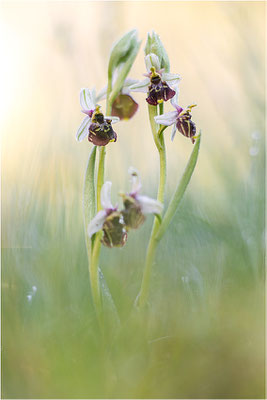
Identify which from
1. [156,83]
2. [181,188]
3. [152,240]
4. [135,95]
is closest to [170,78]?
[156,83]

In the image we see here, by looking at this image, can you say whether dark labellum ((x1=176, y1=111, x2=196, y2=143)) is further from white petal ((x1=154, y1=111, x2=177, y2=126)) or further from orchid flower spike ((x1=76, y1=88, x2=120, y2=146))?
orchid flower spike ((x1=76, y1=88, x2=120, y2=146))

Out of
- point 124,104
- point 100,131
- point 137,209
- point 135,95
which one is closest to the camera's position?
point 137,209

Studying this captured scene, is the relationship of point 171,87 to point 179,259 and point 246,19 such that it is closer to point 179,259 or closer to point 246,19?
point 179,259

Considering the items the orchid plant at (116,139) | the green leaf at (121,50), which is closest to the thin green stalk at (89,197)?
the orchid plant at (116,139)

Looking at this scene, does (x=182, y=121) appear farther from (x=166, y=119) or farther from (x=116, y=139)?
(x=116, y=139)

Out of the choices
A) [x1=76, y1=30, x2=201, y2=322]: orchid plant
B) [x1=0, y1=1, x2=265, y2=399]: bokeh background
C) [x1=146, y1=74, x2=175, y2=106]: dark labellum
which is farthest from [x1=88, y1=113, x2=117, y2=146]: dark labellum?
[x1=0, y1=1, x2=265, y2=399]: bokeh background

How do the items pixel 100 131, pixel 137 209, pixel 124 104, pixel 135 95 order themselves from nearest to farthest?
pixel 137 209, pixel 100 131, pixel 124 104, pixel 135 95
